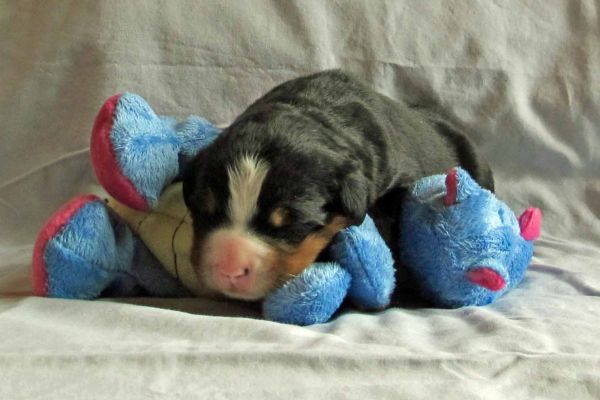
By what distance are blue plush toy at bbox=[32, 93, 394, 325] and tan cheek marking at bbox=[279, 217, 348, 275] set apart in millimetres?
18

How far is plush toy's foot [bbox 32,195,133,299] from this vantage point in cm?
155

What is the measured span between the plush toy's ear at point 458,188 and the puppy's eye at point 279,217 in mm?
365

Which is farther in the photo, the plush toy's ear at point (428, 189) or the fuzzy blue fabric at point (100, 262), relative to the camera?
the plush toy's ear at point (428, 189)

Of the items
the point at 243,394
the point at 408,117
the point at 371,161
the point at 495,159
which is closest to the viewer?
the point at 243,394

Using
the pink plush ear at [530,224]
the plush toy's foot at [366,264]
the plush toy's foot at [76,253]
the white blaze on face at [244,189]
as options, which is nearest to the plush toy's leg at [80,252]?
the plush toy's foot at [76,253]

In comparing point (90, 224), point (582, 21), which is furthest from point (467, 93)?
point (90, 224)

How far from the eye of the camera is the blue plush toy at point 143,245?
154 centimetres

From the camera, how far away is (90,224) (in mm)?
1589

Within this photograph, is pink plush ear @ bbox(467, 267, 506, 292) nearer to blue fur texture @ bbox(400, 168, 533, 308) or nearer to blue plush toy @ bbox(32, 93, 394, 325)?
blue fur texture @ bbox(400, 168, 533, 308)

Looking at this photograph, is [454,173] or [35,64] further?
[35,64]

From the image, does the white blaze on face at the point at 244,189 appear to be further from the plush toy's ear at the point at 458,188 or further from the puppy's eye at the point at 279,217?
the plush toy's ear at the point at 458,188

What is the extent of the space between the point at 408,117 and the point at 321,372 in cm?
105

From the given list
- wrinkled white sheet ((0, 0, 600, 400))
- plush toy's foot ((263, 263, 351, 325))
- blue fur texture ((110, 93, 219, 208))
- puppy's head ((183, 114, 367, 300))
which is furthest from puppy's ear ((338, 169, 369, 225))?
wrinkled white sheet ((0, 0, 600, 400))

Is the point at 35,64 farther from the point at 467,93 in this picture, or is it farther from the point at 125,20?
the point at 467,93
